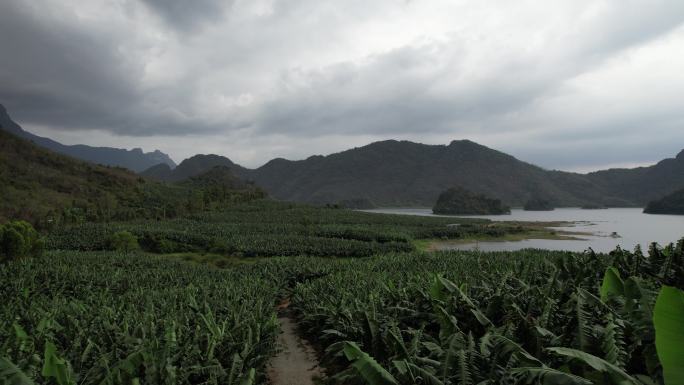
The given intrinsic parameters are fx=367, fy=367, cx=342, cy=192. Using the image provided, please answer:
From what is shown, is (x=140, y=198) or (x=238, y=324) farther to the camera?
(x=140, y=198)

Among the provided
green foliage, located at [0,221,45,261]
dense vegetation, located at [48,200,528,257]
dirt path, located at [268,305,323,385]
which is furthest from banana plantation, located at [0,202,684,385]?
dense vegetation, located at [48,200,528,257]

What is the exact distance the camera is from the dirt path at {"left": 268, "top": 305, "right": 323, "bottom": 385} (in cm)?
1040

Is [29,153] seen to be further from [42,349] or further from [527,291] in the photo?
[527,291]

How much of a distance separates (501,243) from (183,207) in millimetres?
74598

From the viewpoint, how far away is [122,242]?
4512 centimetres

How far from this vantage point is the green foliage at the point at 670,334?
3.00m

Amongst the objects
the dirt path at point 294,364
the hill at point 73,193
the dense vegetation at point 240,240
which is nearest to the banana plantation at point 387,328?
the dirt path at point 294,364

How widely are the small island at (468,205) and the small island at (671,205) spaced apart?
58.8 meters

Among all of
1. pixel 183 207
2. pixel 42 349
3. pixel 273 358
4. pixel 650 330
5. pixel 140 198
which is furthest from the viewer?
pixel 140 198

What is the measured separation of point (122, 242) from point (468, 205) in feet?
551

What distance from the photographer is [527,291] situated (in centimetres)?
939

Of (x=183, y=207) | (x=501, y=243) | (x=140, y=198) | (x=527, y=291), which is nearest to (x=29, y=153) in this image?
(x=140, y=198)

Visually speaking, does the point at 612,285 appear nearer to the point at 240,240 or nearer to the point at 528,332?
the point at 528,332

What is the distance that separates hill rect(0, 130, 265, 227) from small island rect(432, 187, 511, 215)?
109 m
